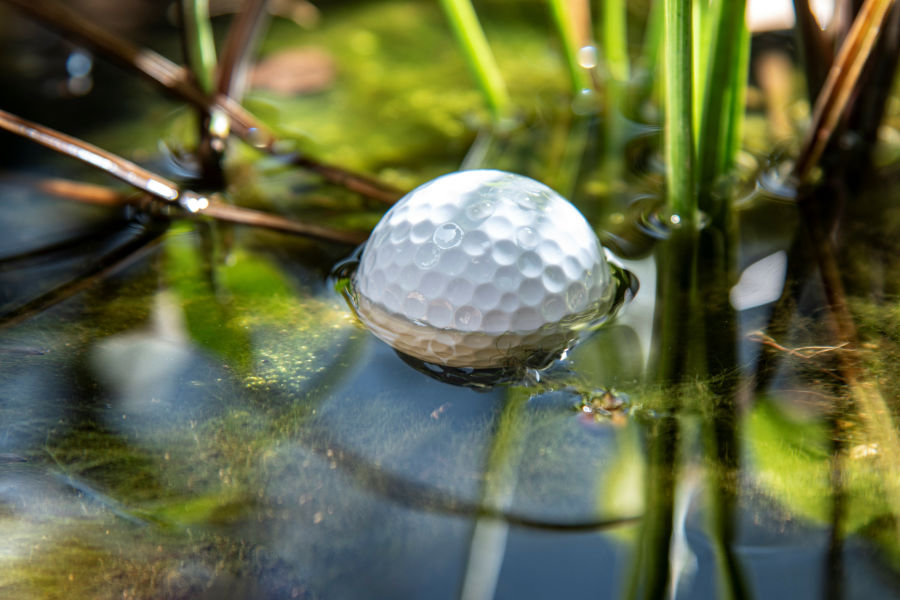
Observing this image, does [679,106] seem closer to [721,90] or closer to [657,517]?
[721,90]

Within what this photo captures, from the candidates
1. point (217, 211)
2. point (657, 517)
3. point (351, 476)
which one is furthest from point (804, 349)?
point (217, 211)

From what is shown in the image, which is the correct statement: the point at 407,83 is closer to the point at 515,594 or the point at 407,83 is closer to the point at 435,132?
the point at 435,132

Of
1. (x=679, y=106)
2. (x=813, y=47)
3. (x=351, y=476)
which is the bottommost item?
(x=351, y=476)

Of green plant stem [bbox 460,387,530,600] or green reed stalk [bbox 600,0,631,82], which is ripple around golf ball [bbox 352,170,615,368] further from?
green reed stalk [bbox 600,0,631,82]

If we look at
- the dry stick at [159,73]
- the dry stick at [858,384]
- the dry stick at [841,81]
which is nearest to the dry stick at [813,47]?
the dry stick at [841,81]

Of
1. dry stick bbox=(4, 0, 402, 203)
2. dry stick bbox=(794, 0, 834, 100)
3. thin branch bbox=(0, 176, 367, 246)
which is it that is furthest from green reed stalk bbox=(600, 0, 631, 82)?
thin branch bbox=(0, 176, 367, 246)

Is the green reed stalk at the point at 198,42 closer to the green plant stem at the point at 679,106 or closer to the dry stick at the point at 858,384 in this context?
the green plant stem at the point at 679,106
